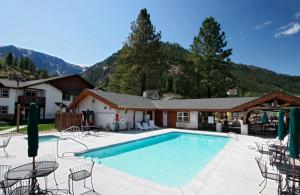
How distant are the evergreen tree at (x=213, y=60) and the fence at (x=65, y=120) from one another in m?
24.4

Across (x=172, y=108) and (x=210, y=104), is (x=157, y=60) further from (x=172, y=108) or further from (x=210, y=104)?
(x=210, y=104)

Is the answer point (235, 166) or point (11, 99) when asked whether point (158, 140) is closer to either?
point (235, 166)

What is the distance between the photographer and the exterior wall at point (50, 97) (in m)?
30.0

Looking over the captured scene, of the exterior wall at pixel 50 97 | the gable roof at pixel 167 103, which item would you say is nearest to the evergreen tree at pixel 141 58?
the gable roof at pixel 167 103

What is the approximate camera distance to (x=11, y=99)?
2688cm

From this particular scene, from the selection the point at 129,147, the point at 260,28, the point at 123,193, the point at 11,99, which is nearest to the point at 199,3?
the point at 260,28

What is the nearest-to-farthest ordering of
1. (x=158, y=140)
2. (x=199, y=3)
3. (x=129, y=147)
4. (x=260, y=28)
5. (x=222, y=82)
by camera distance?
(x=129, y=147), (x=158, y=140), (x=199, y=3), (x=260, y=28), (x=222, y=82)

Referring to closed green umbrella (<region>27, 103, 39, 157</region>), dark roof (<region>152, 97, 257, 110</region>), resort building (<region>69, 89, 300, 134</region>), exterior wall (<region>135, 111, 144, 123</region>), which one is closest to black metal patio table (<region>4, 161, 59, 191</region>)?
closed green umbrella (<region>27, 103, 39, 157</region>)

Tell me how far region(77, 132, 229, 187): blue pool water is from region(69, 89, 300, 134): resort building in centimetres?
533

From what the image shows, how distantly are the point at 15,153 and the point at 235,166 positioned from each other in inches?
417

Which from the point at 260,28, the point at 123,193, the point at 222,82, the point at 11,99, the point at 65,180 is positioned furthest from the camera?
Answer: the point at 222,82

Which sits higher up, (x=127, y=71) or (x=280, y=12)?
(x=280, y=12)

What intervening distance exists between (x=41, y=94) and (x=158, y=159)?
26.4m

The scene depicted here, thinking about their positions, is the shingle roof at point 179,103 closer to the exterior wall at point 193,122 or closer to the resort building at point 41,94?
the exterior wall at point 193,122
